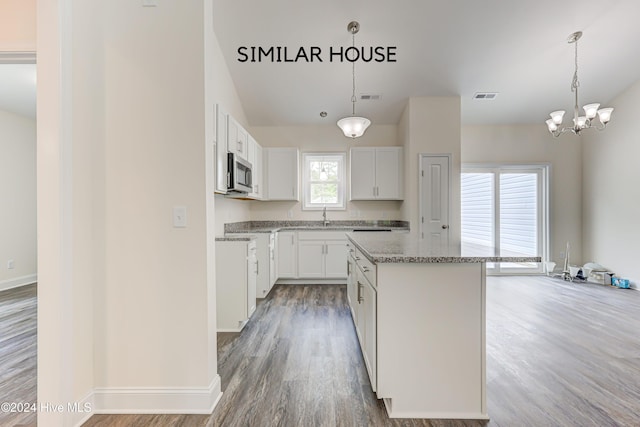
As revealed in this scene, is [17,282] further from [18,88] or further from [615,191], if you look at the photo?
[615,191]

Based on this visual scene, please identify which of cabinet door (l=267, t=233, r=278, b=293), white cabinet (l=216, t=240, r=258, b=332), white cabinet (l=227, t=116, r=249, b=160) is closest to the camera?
white cabinet (l=216, t=240, r=258, b=332)

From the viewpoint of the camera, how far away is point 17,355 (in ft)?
7.66

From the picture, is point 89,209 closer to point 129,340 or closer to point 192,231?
point 192,231

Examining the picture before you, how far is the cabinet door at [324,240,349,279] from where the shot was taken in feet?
15.0

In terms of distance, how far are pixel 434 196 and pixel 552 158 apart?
2690mm

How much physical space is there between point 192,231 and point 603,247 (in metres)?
6.31

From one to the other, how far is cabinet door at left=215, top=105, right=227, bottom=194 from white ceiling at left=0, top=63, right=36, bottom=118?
2317 millimetres

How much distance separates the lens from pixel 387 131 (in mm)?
5195

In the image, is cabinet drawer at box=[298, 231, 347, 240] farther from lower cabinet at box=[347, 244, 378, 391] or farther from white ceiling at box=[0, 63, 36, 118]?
white ceiling at box=[0, 63, 36, 118]

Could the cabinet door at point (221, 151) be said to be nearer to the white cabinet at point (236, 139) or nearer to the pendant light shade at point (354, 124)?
the white cabinet at point (236, 139)

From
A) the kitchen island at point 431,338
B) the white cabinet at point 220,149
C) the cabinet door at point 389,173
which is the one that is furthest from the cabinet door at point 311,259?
the kitchen island at point 431,338

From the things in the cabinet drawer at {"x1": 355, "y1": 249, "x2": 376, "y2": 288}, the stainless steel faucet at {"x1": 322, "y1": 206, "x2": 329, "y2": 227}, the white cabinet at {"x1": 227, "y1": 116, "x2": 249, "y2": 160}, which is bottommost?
the cabinet drawer at {"x1": 355, "y1": 249, "x2": 376, "y2": 288}

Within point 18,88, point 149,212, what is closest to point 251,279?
point 149,212

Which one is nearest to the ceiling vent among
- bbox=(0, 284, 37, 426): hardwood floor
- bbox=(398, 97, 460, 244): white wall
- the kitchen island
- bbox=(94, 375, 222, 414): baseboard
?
bbox=(398, 97, 460, 244): white wall
